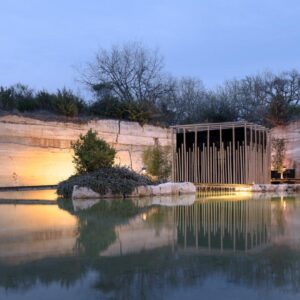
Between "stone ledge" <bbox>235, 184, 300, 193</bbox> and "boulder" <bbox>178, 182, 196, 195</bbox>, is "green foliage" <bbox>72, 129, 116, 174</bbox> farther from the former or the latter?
"stone ledge" <bbox>235, 184, 300, 193</bbox>

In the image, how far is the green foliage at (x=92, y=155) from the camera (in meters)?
13.0

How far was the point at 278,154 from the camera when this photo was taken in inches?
842

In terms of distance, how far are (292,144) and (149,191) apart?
36.3 feet

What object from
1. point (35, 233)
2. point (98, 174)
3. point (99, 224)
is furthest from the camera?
point (98, 174)

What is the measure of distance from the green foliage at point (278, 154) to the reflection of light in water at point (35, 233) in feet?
45.7

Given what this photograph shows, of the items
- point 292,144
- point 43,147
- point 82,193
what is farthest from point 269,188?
point 43,147

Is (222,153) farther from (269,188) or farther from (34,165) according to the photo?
(34,165)

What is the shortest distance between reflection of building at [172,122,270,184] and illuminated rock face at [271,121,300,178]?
4.65 m

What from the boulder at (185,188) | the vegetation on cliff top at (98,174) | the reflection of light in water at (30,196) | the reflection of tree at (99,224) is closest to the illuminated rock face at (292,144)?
the boulder at (185,188)

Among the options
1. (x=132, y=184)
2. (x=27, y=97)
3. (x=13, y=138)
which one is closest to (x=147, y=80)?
(x=27, y=97)

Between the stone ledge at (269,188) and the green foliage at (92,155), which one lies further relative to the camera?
the stone ledge at (269,188)

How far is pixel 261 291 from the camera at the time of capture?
11.0 ft

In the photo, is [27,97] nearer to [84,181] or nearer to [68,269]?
[84,181]

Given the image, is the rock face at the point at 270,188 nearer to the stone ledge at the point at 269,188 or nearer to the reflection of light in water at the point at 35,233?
the stone ledge at the point at 269,188
